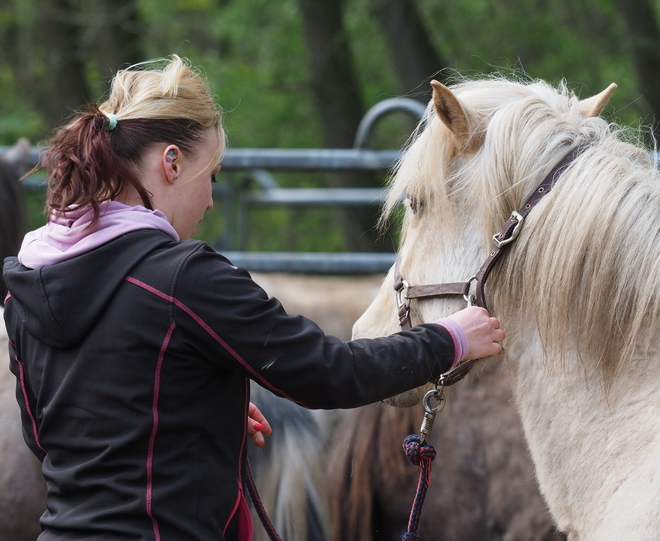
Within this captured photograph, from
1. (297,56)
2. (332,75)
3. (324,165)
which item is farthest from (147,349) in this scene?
(297,56)

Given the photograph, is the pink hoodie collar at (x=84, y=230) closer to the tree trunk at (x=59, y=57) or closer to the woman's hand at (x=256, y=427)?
the woman's hand at (x=256, y=427)

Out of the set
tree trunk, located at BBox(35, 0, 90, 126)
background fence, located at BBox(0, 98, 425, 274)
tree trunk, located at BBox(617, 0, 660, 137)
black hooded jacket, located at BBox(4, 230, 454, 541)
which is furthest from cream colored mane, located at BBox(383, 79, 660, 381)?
tree trunk, located at BBox(35, 0, 90, 126)

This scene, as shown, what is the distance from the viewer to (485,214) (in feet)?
5.95

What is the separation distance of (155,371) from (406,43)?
22.5 feet

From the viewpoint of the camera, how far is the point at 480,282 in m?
1.81

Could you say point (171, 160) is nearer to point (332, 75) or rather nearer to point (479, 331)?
point (479, 331)

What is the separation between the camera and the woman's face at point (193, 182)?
5.75 feet

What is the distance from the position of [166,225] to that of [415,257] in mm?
647

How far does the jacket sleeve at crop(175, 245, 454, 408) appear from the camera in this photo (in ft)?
5.04

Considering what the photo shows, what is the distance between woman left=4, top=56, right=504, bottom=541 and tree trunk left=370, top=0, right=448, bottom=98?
253 inches

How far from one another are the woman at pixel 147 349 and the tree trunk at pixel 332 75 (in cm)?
676

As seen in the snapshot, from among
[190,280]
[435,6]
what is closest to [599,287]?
[190,280]

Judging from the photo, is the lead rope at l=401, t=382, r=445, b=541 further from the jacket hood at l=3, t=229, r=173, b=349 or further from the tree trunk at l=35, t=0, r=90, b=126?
the tree trunk at l=35, t=0, r=90, b=126

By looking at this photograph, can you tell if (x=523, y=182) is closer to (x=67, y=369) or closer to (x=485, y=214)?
(x=485, y=214)
